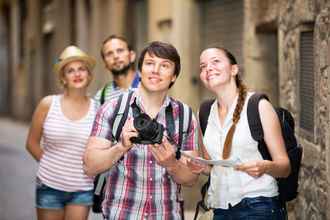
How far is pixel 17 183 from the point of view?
10242mm

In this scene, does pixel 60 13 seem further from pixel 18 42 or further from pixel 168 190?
pixel 168 190

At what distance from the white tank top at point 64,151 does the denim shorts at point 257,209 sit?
162cm

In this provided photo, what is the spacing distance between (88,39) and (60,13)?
2972mm

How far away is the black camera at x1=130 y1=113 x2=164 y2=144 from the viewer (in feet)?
10.6

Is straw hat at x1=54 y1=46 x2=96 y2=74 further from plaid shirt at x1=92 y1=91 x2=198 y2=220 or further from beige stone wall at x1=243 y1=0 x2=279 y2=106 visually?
beige stone wall at x1=243 y1=0 x2=279 y2=106

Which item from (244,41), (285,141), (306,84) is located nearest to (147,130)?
(285,141)

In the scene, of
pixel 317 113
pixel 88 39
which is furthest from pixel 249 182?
pixel 88 39

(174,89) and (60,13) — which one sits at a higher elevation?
(60,13)

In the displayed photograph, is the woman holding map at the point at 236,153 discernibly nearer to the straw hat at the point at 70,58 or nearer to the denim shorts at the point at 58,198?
the denim shorts at the point at 58,198

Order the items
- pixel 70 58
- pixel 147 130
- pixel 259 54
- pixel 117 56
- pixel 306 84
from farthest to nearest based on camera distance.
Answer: pixel 259 54
pixel 306 84
pixel 117 56
pixel 70 58
pixel 147 130

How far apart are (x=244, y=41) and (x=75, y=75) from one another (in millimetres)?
3106

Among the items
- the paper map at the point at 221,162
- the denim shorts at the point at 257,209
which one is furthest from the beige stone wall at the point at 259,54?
the paper map at the point at 221,162

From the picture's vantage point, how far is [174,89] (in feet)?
33.3

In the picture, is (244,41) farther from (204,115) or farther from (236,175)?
(236,175)
